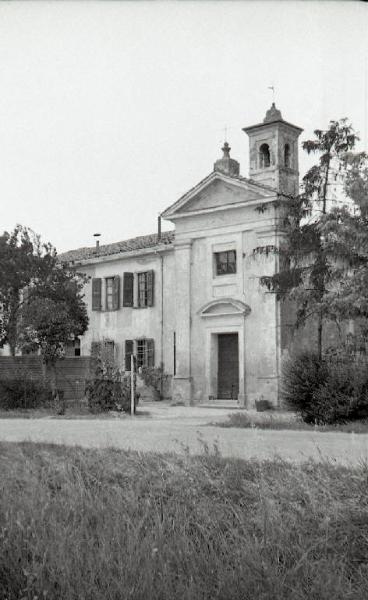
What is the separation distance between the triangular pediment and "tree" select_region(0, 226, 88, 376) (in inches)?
197

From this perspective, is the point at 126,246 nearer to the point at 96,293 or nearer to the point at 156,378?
the point at 96,293

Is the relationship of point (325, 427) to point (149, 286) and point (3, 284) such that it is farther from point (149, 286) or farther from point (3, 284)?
point (149, 286)

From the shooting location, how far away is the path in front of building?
31.3ft

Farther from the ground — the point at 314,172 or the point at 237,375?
the point at 314,172

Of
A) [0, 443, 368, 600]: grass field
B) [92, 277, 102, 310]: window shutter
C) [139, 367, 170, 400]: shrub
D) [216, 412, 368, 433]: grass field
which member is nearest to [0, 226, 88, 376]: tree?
[139, 367, 170, 400]: shrub

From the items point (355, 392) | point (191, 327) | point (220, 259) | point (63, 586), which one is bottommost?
point (63, 586)

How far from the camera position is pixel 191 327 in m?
A: 28.0

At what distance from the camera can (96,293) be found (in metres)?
32.2

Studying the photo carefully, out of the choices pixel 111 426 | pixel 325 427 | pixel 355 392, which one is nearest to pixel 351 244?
pixel 355 392

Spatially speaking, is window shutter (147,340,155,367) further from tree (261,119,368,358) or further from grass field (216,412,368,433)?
grass field (216,412,368,433)

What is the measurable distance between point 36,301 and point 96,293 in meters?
8.61

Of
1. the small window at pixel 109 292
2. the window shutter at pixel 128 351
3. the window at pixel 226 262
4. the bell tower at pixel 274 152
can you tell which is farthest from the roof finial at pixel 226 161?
the window shutter at pixel 128 351

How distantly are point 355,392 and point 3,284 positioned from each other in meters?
12.6

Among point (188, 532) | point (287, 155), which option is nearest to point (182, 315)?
point (287, 155)
